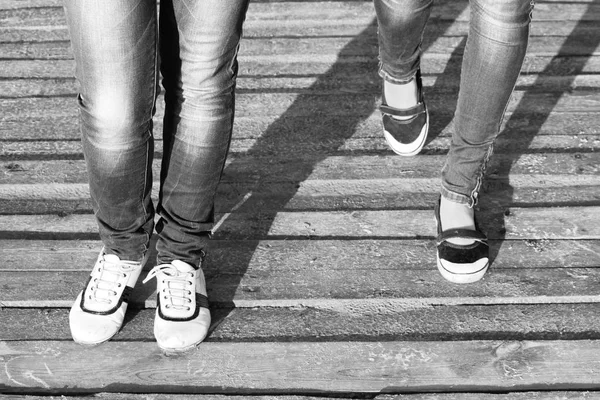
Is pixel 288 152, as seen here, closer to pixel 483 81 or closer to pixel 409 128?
pixel 409 128

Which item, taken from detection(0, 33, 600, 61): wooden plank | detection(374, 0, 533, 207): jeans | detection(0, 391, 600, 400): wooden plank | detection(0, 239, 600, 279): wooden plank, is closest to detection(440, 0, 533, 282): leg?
detection(374, 0, 533, 207): jeans

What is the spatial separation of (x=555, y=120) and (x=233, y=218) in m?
1.39

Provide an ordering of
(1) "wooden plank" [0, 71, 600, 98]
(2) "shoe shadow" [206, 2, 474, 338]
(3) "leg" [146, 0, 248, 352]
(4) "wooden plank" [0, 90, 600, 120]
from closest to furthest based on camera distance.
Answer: (3) "leg" [146, 0, 248, 352], (2) "shoe shadow" [206, 2, 474, 338], (4) "wooden plank" [0, 90, 600, 120], (1) "wooden plank" [0, 71, 600, 98]

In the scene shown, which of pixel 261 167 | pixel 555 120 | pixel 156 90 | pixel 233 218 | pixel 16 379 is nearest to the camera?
pixel 156 90

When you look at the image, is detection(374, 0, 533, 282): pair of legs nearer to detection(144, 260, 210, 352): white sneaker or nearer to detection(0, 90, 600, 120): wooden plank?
detection(0, 90, 600, 120): wooden plank

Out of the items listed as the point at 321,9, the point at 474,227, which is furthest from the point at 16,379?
the point at 321,9

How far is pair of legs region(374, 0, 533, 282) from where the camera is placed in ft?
6.81

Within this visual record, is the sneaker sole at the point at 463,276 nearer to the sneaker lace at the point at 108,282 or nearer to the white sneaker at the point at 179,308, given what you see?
the white sneaker at the point at 179,308

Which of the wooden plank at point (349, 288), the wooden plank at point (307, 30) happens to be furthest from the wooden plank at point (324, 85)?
the wooden plank at point (349, 288)

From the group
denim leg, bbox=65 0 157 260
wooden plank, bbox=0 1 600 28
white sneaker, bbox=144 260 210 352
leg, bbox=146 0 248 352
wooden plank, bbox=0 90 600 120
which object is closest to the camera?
denim leg, bbox=65 0 157 260

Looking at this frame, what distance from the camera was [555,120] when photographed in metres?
3.12

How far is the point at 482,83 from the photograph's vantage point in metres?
2.16

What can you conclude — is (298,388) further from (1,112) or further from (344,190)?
(1,112)

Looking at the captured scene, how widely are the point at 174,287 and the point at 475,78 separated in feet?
3.30
